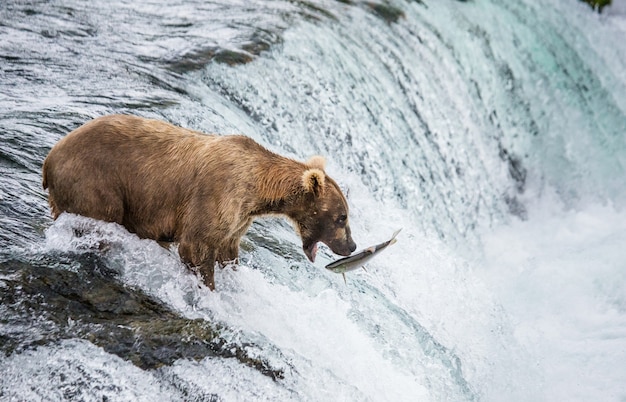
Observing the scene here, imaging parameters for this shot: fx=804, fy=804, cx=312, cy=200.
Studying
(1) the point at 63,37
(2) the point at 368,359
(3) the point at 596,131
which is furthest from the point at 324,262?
(3) the point at 596,131

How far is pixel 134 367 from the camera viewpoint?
11.7ft

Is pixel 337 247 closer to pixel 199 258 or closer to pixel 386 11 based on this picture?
pixel 199 258

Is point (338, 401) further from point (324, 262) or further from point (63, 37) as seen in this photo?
point (63, 37)

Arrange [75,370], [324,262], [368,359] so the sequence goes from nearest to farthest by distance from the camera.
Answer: [75,370], [368,359], [324,262]

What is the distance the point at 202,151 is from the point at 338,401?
150 centimetres

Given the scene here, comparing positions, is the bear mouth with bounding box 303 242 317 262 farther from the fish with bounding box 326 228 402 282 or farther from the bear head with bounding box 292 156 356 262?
the fish with bounding box 326 228 402 282

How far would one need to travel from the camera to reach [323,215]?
4.56 metres

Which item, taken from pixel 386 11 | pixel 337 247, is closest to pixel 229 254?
pixel 337 247

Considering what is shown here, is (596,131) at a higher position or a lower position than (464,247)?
higher

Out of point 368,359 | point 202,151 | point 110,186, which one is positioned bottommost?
point 368,359

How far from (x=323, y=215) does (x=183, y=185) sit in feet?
2.67

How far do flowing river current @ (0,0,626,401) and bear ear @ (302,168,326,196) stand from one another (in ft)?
2.13

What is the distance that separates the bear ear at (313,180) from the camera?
4.35m

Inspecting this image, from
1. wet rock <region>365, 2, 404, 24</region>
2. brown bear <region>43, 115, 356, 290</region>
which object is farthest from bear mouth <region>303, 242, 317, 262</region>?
wet rock <region>365, 2, 404, 24</region>
